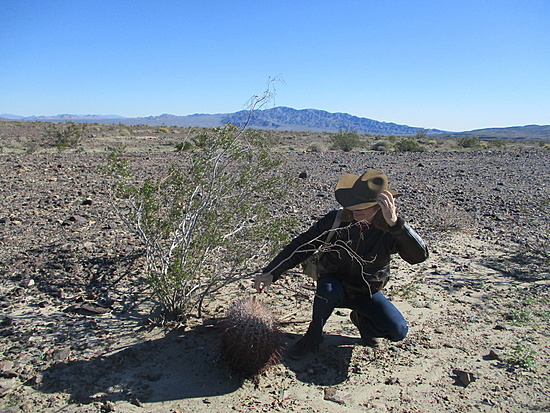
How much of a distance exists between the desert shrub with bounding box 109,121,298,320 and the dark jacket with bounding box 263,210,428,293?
54 cm

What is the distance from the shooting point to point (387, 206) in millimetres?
3414

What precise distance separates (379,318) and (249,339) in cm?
114

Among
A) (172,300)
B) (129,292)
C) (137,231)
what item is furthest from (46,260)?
(172,300)

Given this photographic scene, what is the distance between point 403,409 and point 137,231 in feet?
9.08

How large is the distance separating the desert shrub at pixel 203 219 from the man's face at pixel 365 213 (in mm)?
1009

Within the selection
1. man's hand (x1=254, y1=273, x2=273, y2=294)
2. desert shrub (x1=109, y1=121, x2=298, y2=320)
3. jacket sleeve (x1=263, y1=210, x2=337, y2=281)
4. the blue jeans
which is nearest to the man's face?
jacket sleeve (x1=263, y1=210, x2=337, y2=281)

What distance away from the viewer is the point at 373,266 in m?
3.84

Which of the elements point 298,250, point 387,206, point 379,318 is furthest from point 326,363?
point 387,206

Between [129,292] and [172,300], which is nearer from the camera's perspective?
[172,300]

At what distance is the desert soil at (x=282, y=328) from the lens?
320 cm

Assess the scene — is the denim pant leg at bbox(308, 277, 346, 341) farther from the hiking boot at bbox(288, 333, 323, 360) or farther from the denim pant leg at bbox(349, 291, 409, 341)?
the denim pant leg at bbox(349, 291, 409, 341)

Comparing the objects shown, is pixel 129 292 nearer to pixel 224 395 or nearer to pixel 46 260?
pixel 46 260

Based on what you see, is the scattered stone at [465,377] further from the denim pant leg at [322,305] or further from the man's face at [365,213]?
the man's face at [365,213]

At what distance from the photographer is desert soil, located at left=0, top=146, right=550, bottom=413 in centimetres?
320
